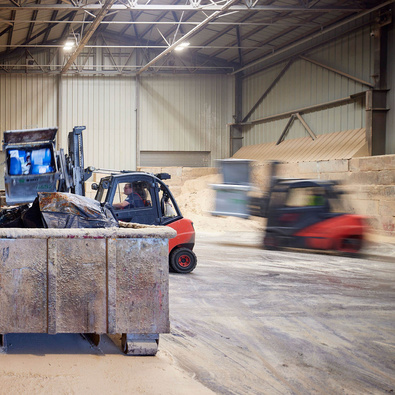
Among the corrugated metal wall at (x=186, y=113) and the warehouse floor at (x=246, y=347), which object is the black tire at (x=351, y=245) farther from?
the corrugated metal wall at (x=186, y=113)

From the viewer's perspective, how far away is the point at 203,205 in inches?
806

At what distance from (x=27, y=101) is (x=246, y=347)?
71.7 ft

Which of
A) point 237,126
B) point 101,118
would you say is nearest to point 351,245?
point 237,126

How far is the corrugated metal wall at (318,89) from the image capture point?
17094 mm

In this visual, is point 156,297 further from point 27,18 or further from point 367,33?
point 27,18

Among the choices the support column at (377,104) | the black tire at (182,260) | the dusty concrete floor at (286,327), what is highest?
the support column at (377,104)

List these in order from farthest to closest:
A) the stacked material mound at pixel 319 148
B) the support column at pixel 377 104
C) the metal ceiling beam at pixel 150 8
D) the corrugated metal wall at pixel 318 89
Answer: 1. the corrugated metal wall at pixel 318 89
2. the stacked material mound at pixel 319 148
3. the support column at pixel 377 104
4. the metal ceiling beam at pixel 150 8

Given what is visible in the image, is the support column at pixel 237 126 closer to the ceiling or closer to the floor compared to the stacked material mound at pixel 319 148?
closer to the ceiling

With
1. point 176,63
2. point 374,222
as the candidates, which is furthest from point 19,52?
point 374,222

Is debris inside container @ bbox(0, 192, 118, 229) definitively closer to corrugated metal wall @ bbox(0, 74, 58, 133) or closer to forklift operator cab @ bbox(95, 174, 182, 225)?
forklift operator cab @ bbox(95, 174, 182, 225)

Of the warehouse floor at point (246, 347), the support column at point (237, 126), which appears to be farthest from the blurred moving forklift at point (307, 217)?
the support column at point (237, 126)

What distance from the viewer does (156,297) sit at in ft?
13.8

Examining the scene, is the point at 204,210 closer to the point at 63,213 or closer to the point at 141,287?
the point at 63,213

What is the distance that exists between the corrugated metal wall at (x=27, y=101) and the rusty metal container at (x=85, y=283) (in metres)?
21.1
